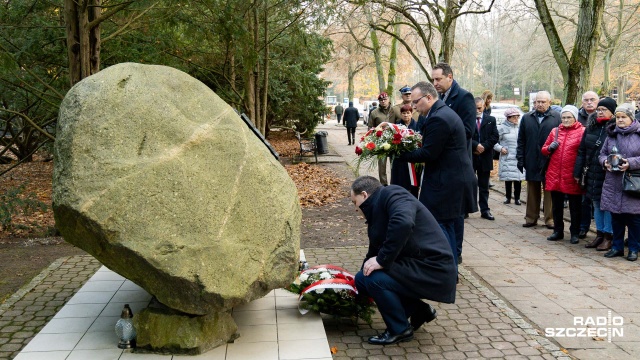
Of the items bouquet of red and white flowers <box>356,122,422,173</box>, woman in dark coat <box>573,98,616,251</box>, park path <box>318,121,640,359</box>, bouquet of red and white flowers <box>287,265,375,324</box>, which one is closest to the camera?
park path <box>318,121,640,359</box>

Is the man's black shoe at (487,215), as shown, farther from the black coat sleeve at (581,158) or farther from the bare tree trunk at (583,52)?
the bare tree trunk at (583,52)

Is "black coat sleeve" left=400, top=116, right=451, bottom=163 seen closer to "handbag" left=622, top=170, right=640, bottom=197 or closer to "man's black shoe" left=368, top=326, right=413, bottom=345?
"man's black shoe" left=368, top=326, right=413, bottom=345

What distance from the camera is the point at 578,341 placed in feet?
17.7

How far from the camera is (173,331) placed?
4.89 metres

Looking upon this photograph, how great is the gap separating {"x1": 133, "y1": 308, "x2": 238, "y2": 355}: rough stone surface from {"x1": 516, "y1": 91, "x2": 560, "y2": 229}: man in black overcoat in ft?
21.1

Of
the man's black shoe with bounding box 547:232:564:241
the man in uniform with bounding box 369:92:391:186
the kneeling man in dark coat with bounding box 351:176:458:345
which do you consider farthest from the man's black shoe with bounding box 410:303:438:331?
the man in uniform with bounding box 369:92:391:186

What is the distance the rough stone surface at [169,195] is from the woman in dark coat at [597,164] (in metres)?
4.95

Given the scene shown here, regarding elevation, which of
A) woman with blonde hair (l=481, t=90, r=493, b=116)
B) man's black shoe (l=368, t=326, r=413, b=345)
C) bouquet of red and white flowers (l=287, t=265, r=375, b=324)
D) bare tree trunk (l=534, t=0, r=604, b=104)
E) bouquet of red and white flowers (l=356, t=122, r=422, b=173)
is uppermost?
bare tree trunk (l=534, t=0, r=604, b=104)

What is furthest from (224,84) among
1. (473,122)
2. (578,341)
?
(578,341)

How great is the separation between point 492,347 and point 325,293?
4.91 feet

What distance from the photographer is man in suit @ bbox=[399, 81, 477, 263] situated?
21.0ft

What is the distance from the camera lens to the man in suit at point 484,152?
35.3ft

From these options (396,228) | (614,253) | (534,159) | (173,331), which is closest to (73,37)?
(173,331)

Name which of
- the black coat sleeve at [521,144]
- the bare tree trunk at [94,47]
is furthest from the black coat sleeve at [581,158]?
the bare tree trunk at [94,47]
